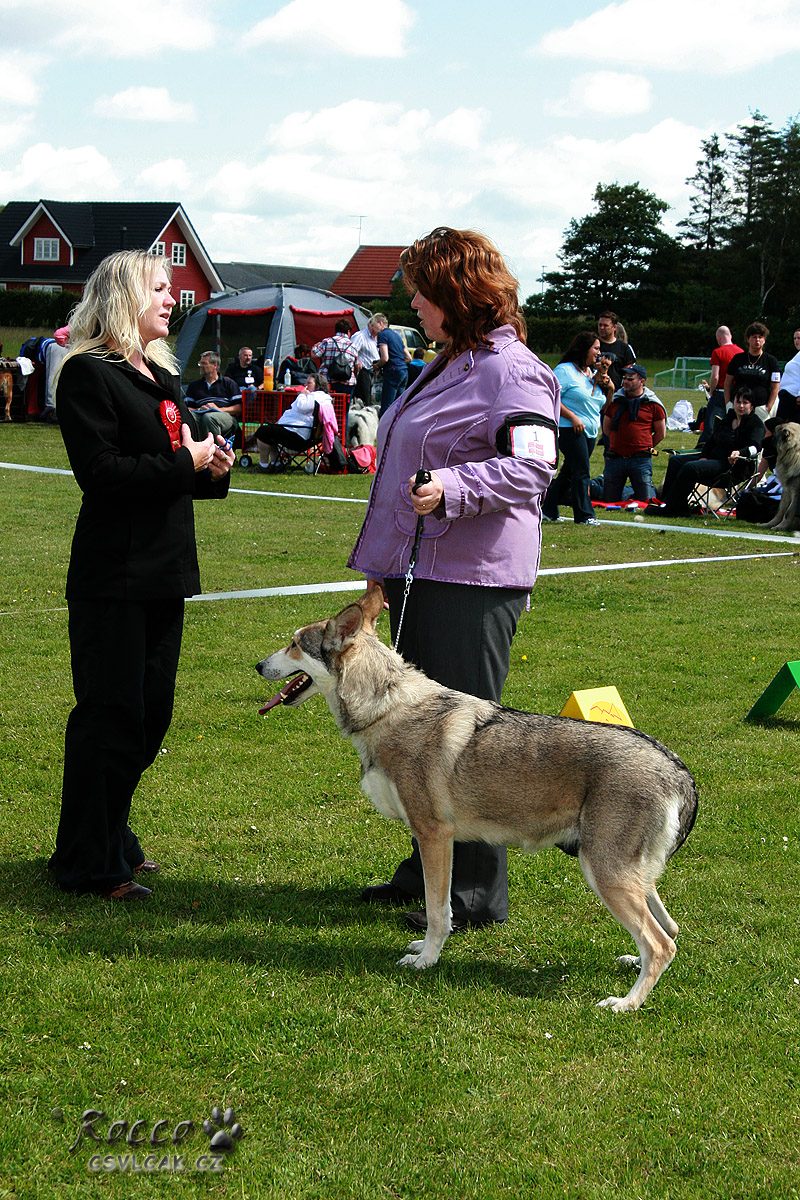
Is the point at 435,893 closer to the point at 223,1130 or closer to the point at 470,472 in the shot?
the point at 223,1130

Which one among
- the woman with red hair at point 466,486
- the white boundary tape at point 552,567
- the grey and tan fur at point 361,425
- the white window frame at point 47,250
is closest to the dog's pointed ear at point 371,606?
the woman with red hair at point 466,486

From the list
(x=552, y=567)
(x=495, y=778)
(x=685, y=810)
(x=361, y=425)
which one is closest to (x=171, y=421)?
(x=495, y=778)

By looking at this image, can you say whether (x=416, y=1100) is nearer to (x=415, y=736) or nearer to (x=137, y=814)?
(x=415, y=736)

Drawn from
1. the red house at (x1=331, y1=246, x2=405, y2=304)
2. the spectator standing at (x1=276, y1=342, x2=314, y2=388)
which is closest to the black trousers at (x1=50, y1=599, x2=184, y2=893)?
the spectator standing at (x1=276, y1=342, x2=314, y2=388)

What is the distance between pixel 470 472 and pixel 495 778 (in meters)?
1.06

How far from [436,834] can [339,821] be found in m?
1.37

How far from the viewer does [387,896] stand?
433 cm

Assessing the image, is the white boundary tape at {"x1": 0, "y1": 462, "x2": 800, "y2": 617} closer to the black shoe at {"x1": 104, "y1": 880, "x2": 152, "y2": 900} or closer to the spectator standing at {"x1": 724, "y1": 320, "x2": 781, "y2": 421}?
the spectator standing at {"x1": 724, "y1": 320, "x2": 781, "y2": 421}

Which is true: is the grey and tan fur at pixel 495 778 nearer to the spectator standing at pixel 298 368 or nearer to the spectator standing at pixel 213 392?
the spectator standing at pixel 213 392

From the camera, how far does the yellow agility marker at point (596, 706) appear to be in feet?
17.2

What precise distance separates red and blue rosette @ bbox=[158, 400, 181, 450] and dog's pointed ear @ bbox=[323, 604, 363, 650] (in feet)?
3.09

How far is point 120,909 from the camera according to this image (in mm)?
4125

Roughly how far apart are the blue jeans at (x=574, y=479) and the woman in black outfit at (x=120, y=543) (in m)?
9.61

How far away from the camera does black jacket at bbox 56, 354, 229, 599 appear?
3850 millimetres
